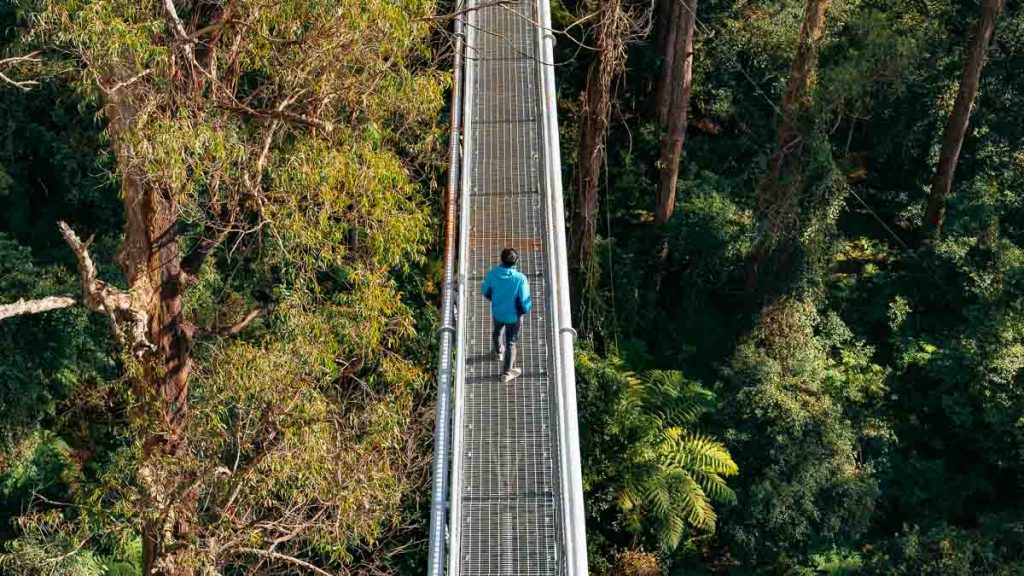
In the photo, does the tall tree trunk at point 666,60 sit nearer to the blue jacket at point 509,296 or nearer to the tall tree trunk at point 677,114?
the tall tree trunk at point 677,114

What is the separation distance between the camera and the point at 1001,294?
1622cm

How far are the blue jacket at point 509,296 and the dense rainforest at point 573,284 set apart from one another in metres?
2.40

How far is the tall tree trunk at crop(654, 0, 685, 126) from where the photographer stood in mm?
17984

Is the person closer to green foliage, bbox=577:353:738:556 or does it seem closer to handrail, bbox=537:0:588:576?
handrail, bbox=537:0:588:576

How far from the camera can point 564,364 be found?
9.27m

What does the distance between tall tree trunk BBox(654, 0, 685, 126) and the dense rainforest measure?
140 millimetres

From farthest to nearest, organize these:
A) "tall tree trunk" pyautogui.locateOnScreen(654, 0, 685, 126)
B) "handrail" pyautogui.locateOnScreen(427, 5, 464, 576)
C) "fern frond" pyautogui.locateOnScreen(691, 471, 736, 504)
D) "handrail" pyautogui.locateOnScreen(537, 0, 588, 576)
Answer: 1. "tall tree trunk" pyautogui.locateOnScreen(654, 0, 685, 126)
2. "fern frond" pyautogui.locateOnScreen(691, 471, 736, 504)
3. "handrail" pyautogui.locateOnScreen(427, 5, 464, 576)
4. "handrail" pyautogui.locateOnScreen(537, 0, 588, 576)

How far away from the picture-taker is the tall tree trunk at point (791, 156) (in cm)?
1659

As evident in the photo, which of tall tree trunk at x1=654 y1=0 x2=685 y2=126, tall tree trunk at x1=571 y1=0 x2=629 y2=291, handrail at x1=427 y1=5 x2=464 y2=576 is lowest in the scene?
handrail at x1=427 y1=5 x2=464 y2=576

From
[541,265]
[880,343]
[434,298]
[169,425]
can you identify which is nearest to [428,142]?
[434,298]

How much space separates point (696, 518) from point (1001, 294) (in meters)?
5.91

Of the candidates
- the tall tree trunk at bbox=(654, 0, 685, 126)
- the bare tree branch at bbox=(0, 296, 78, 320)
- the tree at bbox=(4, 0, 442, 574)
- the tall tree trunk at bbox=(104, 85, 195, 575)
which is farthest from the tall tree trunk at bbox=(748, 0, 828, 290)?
the bare tree branch at bbox=(0, 296, 78, 320)

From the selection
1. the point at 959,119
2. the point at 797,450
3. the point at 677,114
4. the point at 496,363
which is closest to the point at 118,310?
the point at 496,363

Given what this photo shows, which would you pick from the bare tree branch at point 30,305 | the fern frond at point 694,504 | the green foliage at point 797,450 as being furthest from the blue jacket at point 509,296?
the green foliage at point 797,450
